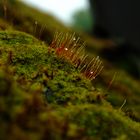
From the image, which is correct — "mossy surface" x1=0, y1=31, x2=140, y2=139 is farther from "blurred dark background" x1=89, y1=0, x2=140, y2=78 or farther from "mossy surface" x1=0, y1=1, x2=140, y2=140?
"blurred dark background" x1=89, y1=0, x2=140, y2=78

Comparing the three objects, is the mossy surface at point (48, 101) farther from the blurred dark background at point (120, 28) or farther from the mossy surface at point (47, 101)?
the blurred dark background at point (120, 28)

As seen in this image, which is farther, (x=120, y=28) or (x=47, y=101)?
(x=120, y=28)

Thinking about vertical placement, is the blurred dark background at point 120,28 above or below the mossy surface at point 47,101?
below

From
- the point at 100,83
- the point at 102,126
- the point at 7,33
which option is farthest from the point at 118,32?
the point at 102,126

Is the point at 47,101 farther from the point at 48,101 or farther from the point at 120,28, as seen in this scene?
the point at 120,28

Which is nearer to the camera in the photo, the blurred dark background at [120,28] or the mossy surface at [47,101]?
the mossy surface at [47,101]

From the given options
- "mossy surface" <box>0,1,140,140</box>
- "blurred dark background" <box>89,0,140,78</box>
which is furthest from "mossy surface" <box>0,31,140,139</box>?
"blurred dark background" <box>89,0,140,78</box>

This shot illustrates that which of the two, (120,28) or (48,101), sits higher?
(48,101)

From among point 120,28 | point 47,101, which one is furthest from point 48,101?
point 120,28

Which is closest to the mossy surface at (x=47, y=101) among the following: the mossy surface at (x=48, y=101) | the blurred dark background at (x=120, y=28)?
the mossy surface at (x=48, y=101)

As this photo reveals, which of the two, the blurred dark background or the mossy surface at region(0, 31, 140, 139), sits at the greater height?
the mossy surface at region(0, 31, 140, 139)

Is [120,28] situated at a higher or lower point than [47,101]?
lower
